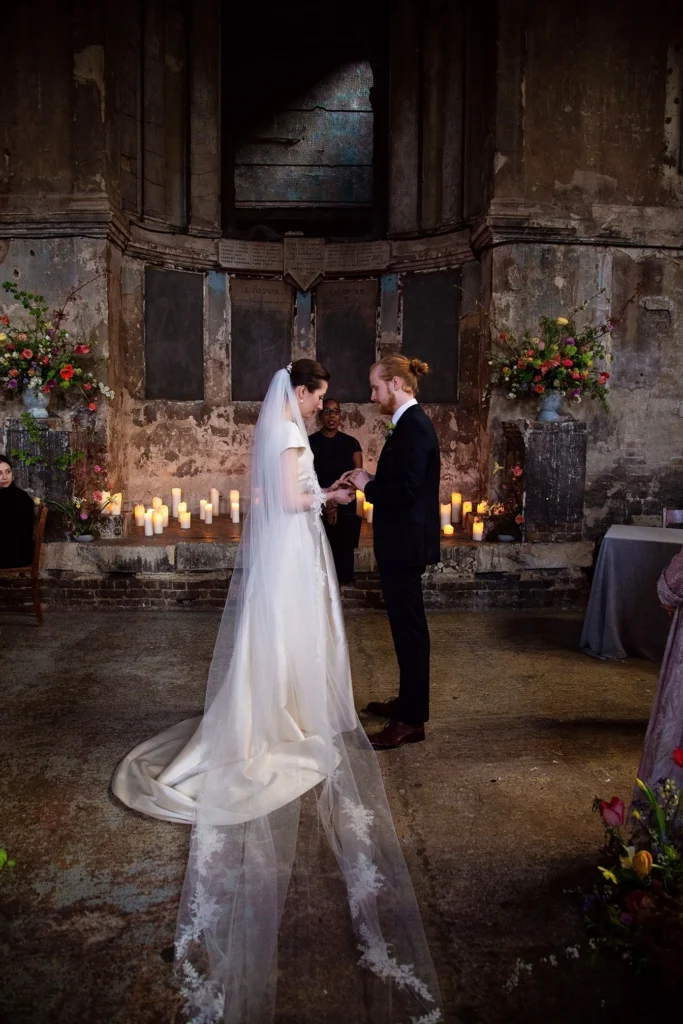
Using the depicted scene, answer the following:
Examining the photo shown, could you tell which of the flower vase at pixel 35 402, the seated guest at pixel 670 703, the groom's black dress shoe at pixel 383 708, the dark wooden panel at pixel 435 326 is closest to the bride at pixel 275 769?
the groom's black dress shoe at pixel 383 708

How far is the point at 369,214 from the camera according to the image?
10219 millimetres

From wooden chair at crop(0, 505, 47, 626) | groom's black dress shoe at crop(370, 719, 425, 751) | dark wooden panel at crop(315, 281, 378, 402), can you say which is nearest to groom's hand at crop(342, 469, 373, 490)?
groom's black dress shoe at crop(370, 719, 425, 751)

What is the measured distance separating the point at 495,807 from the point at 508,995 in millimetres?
1156

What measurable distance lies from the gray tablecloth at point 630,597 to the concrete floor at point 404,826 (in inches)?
9.1

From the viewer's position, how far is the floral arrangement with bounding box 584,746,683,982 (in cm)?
217

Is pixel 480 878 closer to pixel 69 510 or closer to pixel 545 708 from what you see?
pixel 545 708

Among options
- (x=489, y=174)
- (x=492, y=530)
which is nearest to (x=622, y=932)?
(x=492, y=530)

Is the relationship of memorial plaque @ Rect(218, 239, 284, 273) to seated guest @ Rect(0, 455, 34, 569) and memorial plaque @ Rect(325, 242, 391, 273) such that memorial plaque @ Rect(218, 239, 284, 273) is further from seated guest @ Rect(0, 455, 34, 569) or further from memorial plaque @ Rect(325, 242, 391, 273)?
seated guest @ Rect(0, 455, 34, 569)

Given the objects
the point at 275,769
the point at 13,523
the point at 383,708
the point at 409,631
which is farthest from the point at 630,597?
the point at 13,523

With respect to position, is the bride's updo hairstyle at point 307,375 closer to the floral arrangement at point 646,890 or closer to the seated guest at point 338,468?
the floral arrangement at point 646,890

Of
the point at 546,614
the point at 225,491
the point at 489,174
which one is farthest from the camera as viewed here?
the point at 225,491

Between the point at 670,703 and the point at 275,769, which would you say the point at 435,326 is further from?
the point at 670,703

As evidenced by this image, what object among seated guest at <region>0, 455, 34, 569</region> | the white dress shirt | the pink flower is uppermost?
the white dress shirt

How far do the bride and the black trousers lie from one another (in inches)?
11.8
